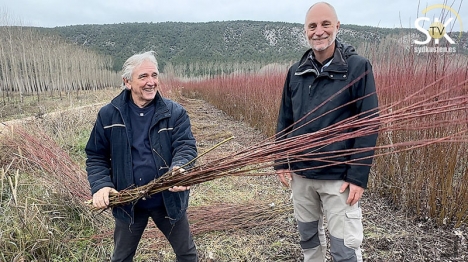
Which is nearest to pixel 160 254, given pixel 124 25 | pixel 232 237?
pixel 232 237

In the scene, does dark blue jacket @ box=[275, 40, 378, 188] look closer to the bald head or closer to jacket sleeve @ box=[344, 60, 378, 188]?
jacket sleeve @ box=[344, 60, 378, 188]

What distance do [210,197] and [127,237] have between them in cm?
210

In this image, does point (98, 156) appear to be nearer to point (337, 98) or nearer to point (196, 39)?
point (337, 98)

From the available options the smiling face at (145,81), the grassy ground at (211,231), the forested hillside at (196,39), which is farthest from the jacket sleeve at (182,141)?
the forested hillside at (196,39)

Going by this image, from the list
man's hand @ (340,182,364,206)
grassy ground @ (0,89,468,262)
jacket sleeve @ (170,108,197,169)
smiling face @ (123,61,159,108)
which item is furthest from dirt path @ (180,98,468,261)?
smiling face @ (123,61,159,108)

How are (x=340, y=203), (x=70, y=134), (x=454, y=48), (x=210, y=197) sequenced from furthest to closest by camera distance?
(x=70, y=134), (x=210, y=197), (x=454, y=48), (x=340, y=203)

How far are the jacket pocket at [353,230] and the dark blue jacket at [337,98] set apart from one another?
22cm

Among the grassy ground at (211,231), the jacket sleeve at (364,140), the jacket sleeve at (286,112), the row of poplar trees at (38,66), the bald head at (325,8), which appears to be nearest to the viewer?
the jacket sleeve at (364,140)

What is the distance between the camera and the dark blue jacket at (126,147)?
1593 millimetres

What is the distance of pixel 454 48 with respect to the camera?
2.46m

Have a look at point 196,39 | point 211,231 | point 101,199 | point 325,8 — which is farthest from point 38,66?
point 196,39

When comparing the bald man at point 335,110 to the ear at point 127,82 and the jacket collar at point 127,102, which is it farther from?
the ear at point 127,82

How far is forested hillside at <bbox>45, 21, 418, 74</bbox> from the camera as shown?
166ft

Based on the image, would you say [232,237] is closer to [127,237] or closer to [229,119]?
[127,237]
